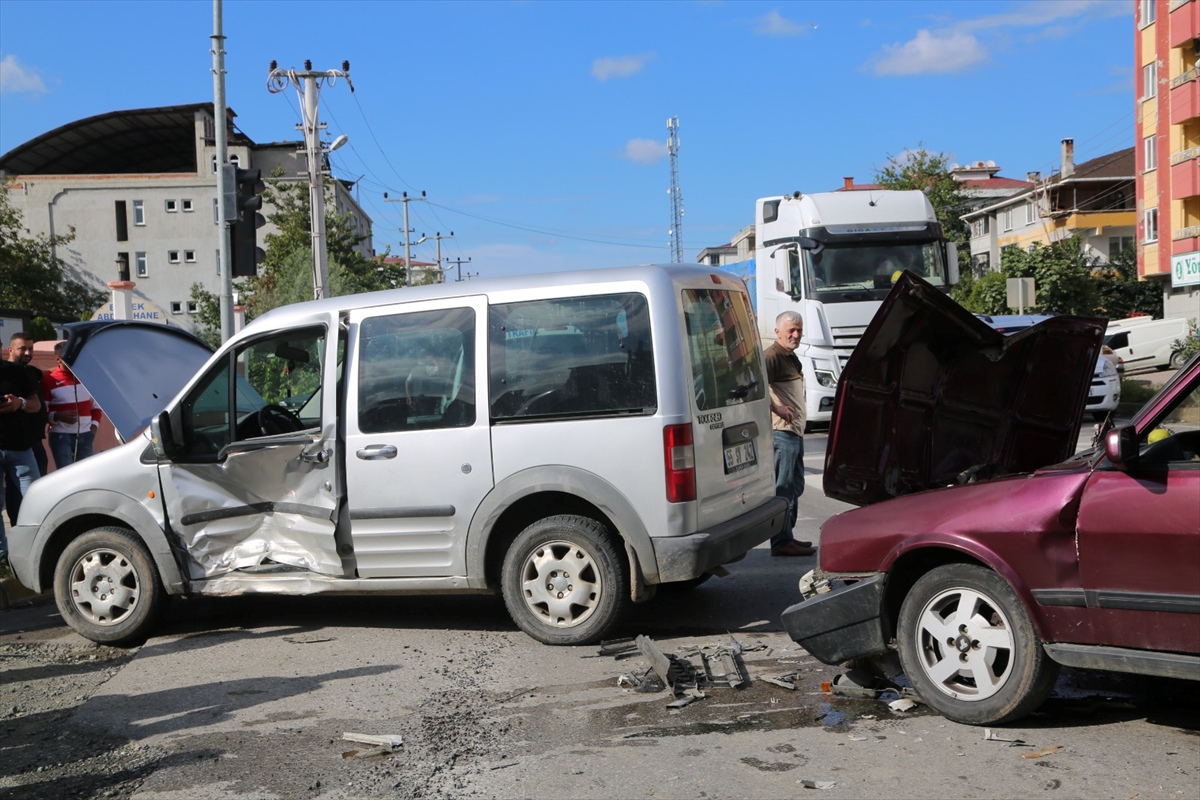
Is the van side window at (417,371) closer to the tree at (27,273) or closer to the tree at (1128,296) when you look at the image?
the tree at (1128,296)

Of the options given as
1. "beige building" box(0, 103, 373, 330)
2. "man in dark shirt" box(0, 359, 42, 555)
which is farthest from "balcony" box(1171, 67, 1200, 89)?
"beige building" box(0, 103, 373, 330)

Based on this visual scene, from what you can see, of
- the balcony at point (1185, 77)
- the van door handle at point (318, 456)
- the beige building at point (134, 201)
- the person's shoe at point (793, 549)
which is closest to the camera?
the van door handle at point (318, 456)

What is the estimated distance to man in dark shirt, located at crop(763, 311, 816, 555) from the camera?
884 cm

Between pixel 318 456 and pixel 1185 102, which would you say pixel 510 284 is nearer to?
pixel 318 456

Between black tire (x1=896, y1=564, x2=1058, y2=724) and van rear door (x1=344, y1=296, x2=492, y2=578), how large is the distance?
271 centimetres

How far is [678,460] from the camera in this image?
6.48 metres

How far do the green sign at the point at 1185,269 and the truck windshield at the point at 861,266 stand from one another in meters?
26.2

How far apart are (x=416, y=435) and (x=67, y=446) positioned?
5647 millimetres

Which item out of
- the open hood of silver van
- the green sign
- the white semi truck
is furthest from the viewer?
the green sign

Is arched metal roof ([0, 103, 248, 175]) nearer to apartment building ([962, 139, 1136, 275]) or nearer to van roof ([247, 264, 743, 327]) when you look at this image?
apartment building ([962, 139, 1136, 275])

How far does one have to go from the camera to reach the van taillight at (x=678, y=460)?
6.46 m

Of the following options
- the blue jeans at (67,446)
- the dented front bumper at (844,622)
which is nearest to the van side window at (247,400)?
the dented front bumper at (844,622)

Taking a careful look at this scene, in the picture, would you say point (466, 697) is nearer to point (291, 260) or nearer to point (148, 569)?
point (148, 569)

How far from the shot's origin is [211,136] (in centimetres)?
8325
